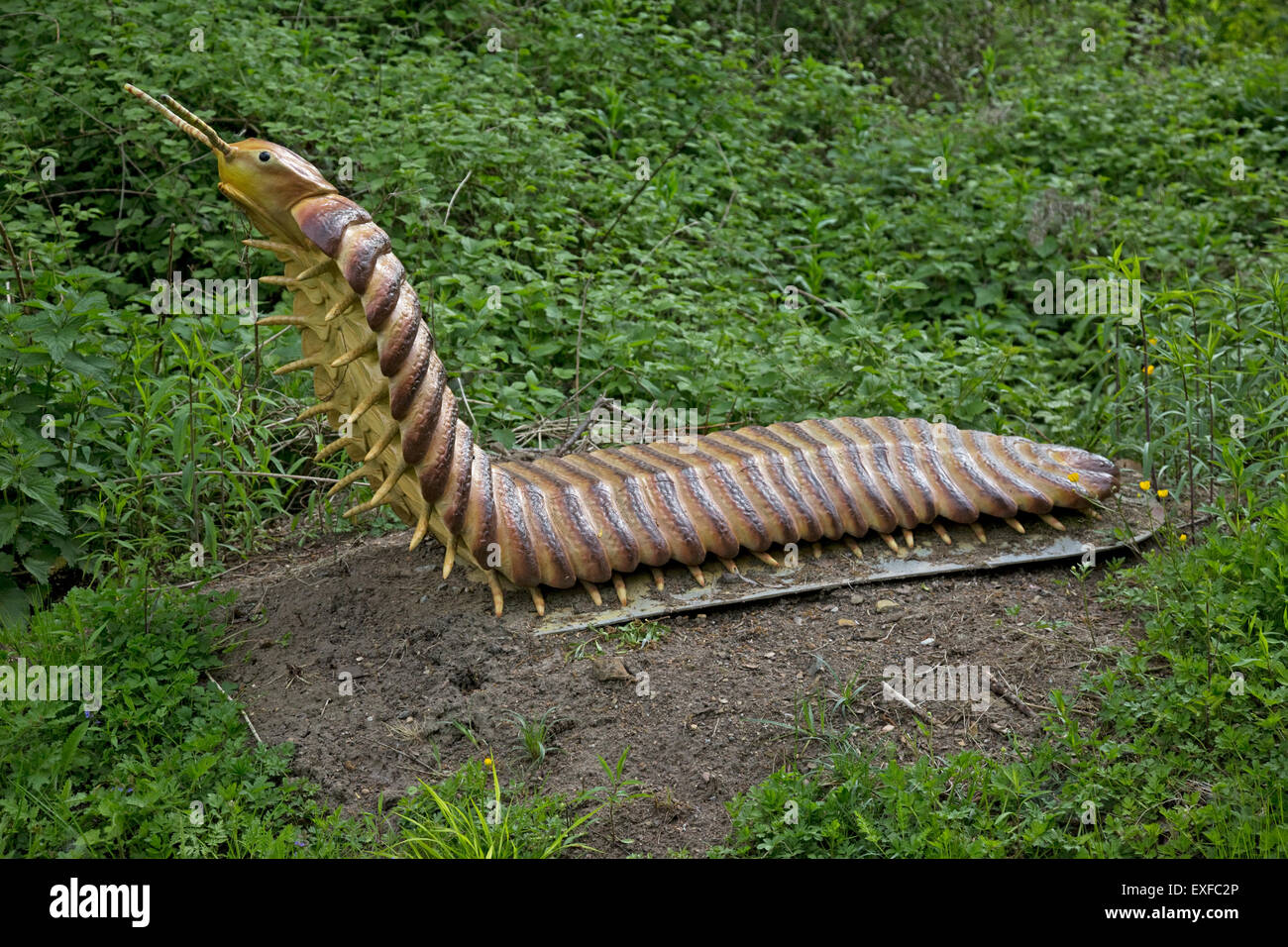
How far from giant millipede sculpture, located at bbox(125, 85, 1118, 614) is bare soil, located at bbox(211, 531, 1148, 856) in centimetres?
22

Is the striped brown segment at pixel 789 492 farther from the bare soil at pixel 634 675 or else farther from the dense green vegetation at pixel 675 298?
the dense green vegetation at pixel 675 298

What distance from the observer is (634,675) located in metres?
3.59

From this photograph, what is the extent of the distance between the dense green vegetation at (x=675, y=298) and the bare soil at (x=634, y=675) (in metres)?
0.16

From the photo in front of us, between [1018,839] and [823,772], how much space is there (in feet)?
1.63

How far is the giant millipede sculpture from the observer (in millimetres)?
3357

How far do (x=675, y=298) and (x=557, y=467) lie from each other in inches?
75.5

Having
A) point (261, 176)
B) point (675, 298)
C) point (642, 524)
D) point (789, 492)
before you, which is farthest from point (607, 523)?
point (675, 298)

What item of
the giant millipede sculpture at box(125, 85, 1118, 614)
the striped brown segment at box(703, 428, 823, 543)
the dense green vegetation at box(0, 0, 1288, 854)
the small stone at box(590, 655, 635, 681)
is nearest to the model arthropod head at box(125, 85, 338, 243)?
the giant millipede sculpture at box(125, 85, 1118, 614)

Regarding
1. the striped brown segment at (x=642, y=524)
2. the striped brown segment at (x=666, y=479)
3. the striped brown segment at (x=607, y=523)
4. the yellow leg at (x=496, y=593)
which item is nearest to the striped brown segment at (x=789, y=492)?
the striped brown segment at (x=666, y=479)

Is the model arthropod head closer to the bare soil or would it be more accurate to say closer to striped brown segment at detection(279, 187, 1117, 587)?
striped brown segment at detection(279, 187, 1117, 587)

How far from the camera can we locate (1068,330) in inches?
264

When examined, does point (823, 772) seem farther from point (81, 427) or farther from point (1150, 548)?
point (81, 427)

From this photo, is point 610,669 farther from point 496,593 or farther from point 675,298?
point 675,298

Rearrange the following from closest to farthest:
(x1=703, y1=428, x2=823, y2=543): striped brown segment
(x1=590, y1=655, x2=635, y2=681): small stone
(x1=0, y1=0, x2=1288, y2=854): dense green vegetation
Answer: (x1=0, y1=0, x2=1288, y2=854): dense green vegetation → (x1=590, y1=655, x2=635, y2=681): small stone → (x1=703, y1=428, x2=823, y2=543): striped brown segment
